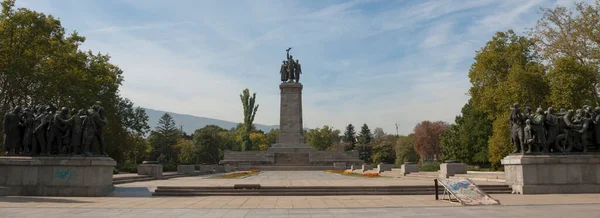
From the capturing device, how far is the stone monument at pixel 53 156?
680 inches

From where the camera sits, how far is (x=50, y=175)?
683 inches

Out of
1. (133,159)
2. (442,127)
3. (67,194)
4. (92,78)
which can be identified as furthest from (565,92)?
(133,159)

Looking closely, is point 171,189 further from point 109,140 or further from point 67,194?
point 109,140

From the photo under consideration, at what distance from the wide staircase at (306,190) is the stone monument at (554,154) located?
1095 mm

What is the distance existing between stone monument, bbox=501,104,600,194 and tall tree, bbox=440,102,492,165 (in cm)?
3275

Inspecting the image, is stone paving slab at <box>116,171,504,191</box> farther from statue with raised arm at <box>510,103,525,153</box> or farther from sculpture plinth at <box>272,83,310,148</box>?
sculpture plinth at <box>272,83,310,148</box>

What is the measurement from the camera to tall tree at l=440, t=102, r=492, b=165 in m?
53.5

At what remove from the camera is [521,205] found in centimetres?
1330

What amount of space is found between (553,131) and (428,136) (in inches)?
2753

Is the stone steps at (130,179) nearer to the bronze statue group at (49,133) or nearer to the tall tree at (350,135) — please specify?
the bronze statue group at (49,133)

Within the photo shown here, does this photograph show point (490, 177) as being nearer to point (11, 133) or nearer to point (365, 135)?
point (11, 133)

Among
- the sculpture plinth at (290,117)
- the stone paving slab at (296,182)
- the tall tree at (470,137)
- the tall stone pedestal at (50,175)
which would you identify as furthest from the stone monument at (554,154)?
the sculpture plinth at (290,117)

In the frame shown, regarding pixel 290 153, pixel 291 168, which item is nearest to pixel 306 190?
pixel 291 168

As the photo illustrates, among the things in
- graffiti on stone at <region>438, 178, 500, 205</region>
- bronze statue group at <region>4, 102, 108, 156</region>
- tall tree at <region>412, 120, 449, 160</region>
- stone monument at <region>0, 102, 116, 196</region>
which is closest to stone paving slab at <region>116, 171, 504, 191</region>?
stone monument at <region>0, 102, 116, 196</region>
